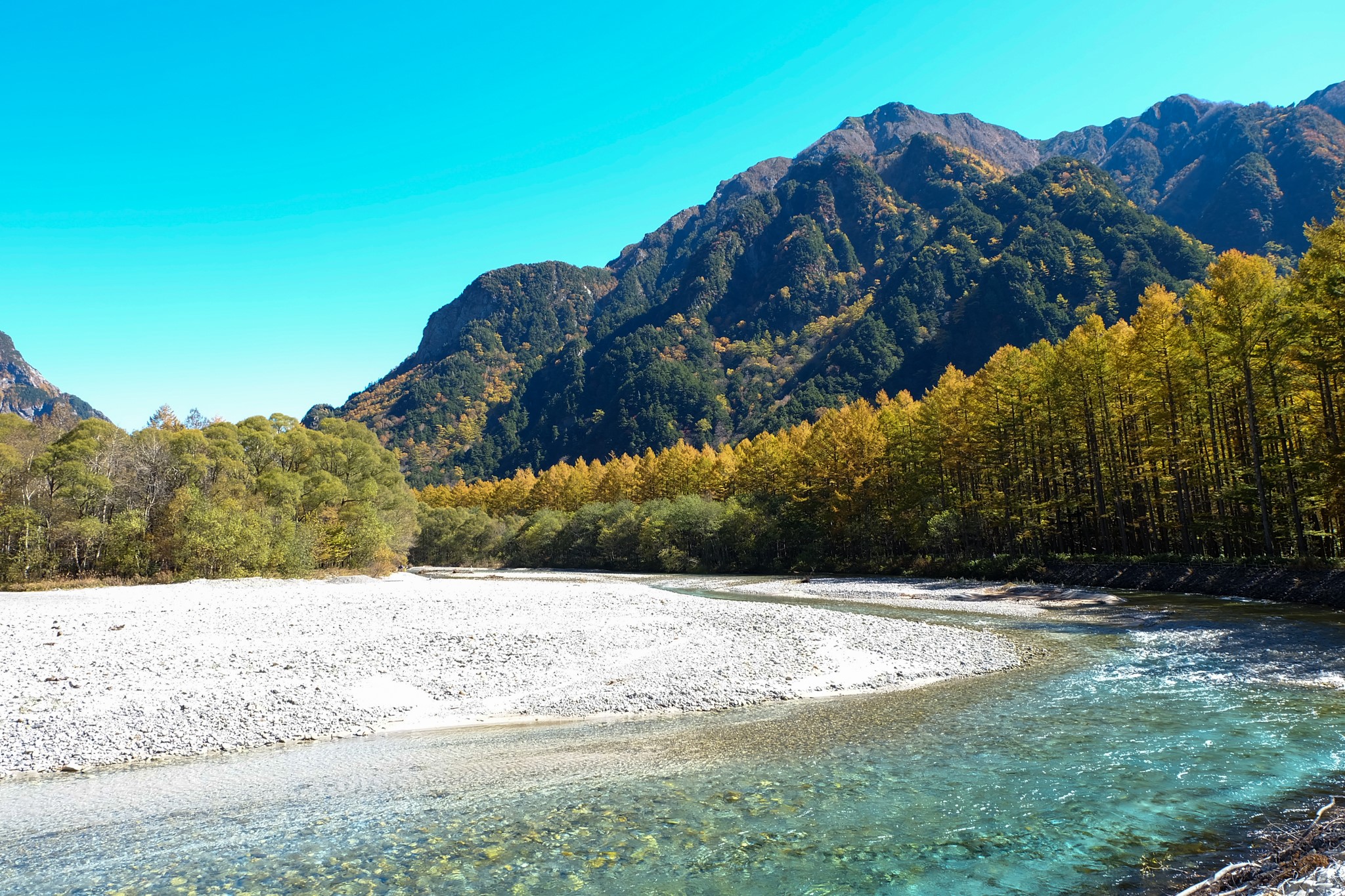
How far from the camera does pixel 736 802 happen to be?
9.68 m

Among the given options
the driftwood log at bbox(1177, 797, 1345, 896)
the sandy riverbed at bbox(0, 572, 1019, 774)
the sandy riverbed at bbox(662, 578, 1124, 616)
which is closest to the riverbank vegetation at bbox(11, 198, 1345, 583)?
the sandy riverbed at bbox(662, 578, 1124, 616)

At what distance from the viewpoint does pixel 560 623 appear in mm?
24281

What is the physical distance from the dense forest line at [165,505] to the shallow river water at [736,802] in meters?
35.1

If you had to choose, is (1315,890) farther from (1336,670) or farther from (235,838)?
(1336,670)

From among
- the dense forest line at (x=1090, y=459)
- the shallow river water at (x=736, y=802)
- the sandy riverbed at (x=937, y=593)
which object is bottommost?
the sandy riverbed at (x=937, y=593)

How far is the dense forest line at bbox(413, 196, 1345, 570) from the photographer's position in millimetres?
30219

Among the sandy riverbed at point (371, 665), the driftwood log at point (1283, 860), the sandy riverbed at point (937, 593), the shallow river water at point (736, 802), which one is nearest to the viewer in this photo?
the driftwood log at point (1283, 860)

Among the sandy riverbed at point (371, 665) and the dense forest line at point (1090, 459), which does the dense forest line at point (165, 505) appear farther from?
the dense forest line at point (1090, 459)

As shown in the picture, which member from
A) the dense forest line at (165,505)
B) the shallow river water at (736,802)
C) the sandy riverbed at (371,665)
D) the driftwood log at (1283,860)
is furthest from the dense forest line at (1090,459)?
the dense forest line at (165,505)

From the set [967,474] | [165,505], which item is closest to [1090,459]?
[967,474]

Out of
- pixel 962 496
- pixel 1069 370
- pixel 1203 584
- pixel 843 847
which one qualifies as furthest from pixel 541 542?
pixel 843 847

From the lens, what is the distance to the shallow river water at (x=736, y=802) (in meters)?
7.57

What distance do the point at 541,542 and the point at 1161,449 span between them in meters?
76.0

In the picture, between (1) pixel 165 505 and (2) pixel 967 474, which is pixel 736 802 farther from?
(2) pixel 967 474
